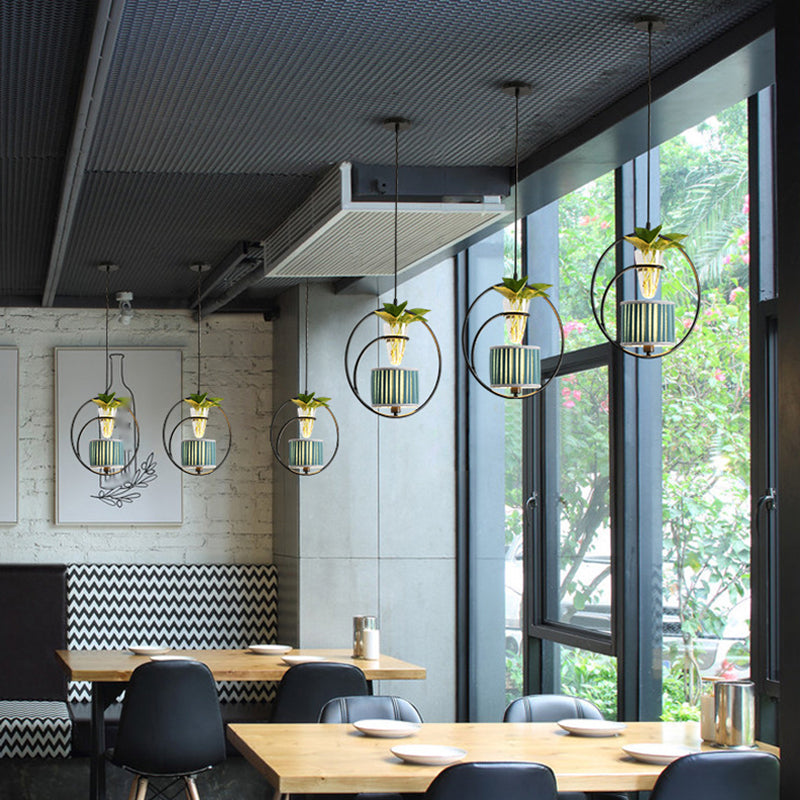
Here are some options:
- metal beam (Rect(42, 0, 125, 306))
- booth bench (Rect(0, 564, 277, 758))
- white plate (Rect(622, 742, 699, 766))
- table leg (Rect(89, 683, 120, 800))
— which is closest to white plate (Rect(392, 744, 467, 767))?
white plate (Rect(622, 742, 699, 766))

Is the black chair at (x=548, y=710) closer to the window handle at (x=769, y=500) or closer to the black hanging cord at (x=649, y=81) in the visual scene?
the window handle at (x=769, y=500)

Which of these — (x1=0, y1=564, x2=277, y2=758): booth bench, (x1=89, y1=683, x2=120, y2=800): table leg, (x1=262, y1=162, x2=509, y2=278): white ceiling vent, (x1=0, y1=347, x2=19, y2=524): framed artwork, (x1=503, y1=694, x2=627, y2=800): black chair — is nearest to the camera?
(x1=503, y1=694, x2=627, y2=800): black chair

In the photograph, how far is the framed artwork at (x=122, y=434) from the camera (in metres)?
7.50

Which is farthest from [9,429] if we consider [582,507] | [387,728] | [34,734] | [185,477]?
[387,728]

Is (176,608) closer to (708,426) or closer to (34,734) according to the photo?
(34,734)

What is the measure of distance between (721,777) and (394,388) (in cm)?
173

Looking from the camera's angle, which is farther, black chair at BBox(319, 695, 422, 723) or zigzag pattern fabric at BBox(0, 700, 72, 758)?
zigzag pattern fabric at BBox(0, 700, 72, 758)

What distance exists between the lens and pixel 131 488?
24.8 ft

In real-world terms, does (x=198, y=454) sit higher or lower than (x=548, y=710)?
higher

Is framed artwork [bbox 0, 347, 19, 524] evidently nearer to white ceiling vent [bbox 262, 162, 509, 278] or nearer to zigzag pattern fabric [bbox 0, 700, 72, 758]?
zigzag pattern fabric [bbox 0, 700, 72, 758]

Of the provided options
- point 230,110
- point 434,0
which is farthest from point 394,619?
point 434,0

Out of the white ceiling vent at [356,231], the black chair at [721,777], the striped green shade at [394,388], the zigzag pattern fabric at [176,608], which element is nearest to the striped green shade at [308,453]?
the white ceiling vent at [356,231]

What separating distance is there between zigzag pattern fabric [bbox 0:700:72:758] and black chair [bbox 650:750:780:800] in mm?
4624

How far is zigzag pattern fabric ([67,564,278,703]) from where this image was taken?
7336 millimetres
